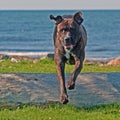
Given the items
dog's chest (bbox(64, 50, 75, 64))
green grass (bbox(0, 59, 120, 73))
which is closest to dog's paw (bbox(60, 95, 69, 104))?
dog's chest (bbox(64, 50, 75, 64))

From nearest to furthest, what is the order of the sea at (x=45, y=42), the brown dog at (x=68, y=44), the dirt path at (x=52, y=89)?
the brown dog at (x=68, y=44) < the dirt path at (x=52, y=89) < the sea at (x=45, y=42)

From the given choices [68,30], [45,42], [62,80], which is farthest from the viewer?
[45,42]

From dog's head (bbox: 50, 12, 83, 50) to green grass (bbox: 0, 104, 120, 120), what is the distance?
3.67 ft

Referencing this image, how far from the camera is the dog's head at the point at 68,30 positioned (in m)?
11.4

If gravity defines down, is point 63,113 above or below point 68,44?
below

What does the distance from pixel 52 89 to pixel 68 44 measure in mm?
1704

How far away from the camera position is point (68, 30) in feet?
37.4

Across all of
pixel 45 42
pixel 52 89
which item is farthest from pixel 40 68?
pixel 45 42

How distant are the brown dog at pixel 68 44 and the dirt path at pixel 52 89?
0.59 metres

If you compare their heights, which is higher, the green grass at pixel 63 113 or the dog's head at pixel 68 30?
the dog's head at pixel 68 30

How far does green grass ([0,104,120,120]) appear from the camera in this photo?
10.6 meters

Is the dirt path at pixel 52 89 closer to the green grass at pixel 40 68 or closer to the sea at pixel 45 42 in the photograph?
the sea at pixel 45 42

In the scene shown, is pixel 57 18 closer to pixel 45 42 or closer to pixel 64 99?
pixel 64 99


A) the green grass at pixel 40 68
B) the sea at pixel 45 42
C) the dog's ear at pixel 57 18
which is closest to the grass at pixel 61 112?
the dog's ear at pixel 57 18
